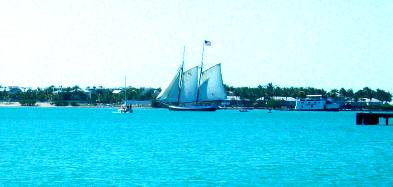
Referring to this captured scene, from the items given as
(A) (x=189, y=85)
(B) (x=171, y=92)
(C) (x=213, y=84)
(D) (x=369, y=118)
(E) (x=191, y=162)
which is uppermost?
(C) (x=213, y=84)

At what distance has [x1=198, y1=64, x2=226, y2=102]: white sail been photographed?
164 m

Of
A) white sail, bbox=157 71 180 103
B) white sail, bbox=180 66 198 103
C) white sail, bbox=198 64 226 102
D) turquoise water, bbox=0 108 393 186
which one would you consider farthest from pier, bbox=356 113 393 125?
white sail, bbox=157 71 180 103

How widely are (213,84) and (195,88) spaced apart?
5.82 meters

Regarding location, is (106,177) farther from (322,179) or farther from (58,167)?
(322,179)

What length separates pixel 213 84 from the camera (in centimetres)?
16525

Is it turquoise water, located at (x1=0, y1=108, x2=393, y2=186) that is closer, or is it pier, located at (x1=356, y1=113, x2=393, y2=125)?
turquoise water, located at (x1=0, y1=108, x2=393, y2=186)

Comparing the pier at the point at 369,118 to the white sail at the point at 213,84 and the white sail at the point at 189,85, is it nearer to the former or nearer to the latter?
the white sail at the point at 213,84

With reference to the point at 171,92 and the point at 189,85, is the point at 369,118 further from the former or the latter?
the point at 171,92

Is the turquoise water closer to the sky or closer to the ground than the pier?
closer to the ground

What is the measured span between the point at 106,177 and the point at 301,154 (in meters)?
19.7

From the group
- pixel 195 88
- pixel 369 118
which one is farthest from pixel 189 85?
pixel 369 118

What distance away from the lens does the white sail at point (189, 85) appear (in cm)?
16826

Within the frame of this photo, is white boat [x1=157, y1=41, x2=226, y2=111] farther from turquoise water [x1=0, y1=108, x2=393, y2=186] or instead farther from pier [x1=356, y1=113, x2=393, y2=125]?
turquoise water [x1=0, y1=108, x2=393, y2=186]

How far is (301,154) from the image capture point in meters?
53.4
